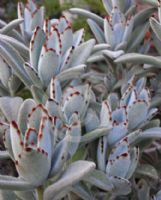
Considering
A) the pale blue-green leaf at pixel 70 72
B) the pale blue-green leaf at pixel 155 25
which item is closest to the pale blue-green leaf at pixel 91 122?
the pale blue-green leaf at pixel 70 72

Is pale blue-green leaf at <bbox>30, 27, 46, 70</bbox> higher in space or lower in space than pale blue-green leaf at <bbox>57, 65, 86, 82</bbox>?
higher

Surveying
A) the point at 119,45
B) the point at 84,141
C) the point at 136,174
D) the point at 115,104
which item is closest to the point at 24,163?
the point at 84,141

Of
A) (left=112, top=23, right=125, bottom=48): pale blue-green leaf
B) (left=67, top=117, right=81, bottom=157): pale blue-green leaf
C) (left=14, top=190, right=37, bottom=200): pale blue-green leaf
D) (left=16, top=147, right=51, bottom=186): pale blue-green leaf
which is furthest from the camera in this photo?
(left=112, top=23, right=125, bottom=48): pale blue-green leaf

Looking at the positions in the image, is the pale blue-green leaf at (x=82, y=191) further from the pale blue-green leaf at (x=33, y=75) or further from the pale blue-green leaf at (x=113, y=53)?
the pale blue-green leaf at (x=113, y=53)

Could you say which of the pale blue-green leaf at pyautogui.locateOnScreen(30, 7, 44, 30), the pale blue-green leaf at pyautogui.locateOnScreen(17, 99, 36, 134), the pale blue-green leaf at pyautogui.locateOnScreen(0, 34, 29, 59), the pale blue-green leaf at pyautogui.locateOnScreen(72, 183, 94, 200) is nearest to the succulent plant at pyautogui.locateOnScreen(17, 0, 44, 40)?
the pale blue-green leaf at pyautogui.locateOnScreen(30, 7, 44, 30)

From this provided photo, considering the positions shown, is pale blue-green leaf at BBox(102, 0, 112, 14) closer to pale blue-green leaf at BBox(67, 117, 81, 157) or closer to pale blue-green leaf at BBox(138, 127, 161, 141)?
pale blue-green leaf at BBox(138, 127, 161, 141)

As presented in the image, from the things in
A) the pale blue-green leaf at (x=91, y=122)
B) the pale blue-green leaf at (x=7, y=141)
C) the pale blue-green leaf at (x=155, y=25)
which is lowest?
the pale blue-green leaf at (x=91, y=122)

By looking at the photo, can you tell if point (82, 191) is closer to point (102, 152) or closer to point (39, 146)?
point (102, 152)
